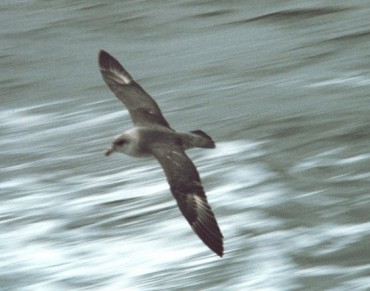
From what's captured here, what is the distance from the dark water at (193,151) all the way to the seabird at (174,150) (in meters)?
0.73

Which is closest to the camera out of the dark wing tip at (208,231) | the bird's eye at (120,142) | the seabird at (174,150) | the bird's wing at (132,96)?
the dark wing tip at (208,231)

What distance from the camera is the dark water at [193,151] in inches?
363

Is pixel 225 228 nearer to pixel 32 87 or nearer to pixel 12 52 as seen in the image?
pixel 32 87

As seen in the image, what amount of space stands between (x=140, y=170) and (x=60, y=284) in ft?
5.47

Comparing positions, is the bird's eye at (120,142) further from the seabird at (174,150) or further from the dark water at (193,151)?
the dark water at (193,151)

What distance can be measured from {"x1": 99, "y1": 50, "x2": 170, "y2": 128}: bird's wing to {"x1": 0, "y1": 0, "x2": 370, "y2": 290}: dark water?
0.85 metres

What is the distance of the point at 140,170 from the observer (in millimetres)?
10656

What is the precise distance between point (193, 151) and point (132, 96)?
1632mm

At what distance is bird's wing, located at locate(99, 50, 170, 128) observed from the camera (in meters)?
9.14

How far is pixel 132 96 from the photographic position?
9375 millimetres

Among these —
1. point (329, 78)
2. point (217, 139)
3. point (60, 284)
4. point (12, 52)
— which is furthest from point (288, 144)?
point (12, 52)

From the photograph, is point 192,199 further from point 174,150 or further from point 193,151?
point 193,151

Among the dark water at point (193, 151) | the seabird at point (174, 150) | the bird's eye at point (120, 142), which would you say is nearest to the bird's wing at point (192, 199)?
the seabird at point (174, 150)

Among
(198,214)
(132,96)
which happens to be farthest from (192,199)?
(132,96)
